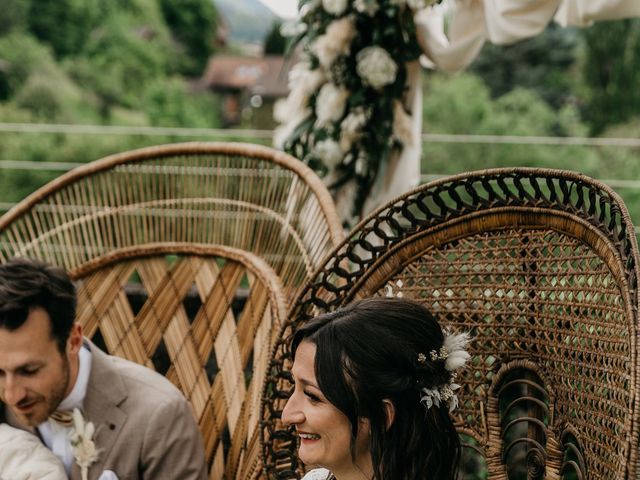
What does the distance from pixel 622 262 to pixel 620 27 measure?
61.8 ft

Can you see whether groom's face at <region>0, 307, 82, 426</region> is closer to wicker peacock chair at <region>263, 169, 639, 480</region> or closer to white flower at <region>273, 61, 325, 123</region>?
wicker peacock chair at <region>263, 169, 639, 480</region>

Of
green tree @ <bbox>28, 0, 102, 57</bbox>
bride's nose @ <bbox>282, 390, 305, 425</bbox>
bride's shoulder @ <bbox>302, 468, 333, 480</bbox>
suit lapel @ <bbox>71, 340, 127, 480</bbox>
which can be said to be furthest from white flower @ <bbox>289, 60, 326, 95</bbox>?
green tree @ <bbox>28, 0, 102, 57</bbox>

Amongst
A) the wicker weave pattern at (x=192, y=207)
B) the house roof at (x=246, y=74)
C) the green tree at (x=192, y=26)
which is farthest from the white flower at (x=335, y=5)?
the green tree at (x=192, y=26)

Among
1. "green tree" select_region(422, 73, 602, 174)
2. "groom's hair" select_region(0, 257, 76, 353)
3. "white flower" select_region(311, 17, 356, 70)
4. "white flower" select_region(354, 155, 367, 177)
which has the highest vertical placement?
"green tree" select_region(422, 73, 602, 174)

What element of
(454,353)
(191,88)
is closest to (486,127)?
(454,353)

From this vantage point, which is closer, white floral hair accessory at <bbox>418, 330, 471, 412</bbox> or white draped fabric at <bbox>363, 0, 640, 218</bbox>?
white floral hair accessory at <bbox>418, 330, 471, 412</bbox>

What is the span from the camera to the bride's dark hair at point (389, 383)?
1192 mm

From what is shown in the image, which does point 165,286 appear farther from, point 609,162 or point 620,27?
point 620,27

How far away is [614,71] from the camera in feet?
61.2

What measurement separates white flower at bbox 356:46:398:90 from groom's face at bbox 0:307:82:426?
1.26 metres

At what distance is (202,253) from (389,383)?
3.36 ft

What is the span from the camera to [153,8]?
34.1 m

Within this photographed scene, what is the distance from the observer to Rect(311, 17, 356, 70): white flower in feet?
8.68

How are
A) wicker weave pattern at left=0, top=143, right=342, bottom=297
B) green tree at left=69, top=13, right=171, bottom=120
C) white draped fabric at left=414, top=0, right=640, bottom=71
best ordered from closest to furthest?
wicker weave pattern at left=0, top=143, right=342, bottom=297 → white draped fabric at left=414, top=0, right=640, bottom=71 → green tree at left=69, top=13, right=171, bottom=120
